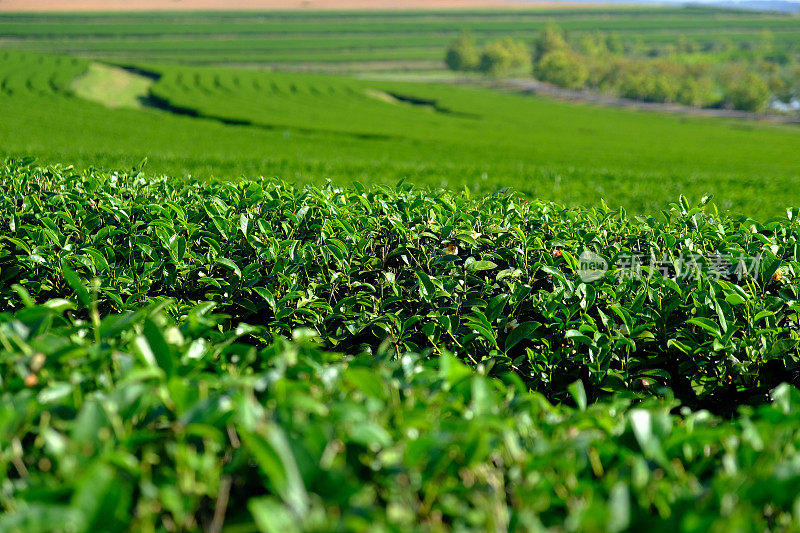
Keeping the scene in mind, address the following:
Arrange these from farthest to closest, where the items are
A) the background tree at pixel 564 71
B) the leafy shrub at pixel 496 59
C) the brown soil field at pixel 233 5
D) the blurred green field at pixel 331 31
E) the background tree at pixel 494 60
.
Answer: the brown soil field at pixel 233 5 < the leafy shrub at pixel 496 59 < the background tree at pixel 494 60 < the blurred green field at pixel 331 31 < the background tree at pixel 564 71

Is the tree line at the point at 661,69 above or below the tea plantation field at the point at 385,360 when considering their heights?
below

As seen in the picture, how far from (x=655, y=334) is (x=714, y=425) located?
1457mm

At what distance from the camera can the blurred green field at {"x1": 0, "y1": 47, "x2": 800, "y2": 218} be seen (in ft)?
46.9

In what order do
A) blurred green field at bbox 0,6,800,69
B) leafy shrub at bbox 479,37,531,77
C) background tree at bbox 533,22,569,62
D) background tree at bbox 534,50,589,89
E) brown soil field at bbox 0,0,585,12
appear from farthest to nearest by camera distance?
brown soil field at bbox 0,0,585,12, background tree at bbox 533,22,569,62, leafy shrub at bbox 479,37,531,77, blurred green field at bbox 0,6,800,69, background tree at bbox 534,50,589,89

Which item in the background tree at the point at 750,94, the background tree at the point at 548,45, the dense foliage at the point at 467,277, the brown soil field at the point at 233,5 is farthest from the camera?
the brown soil field at the point at 233,5

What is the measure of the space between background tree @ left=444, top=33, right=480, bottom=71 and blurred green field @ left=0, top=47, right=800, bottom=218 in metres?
45.4

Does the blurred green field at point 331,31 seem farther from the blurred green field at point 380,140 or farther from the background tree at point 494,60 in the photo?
the blurred green field at point 380,140

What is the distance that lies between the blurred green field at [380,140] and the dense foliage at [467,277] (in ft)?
14.6


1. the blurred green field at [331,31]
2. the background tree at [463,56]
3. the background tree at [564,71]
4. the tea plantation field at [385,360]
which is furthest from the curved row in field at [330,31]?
the tea plantation field at [385,360]

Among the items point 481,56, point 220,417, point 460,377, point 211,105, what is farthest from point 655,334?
point 481,56

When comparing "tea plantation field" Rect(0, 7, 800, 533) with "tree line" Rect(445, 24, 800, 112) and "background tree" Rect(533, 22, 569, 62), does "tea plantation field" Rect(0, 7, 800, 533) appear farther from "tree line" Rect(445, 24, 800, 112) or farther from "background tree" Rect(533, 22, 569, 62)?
"background tree" Rect(533, 22, 569, 62)

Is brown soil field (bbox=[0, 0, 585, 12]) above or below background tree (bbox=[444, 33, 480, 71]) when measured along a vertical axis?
above

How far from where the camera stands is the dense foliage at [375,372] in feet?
3.55

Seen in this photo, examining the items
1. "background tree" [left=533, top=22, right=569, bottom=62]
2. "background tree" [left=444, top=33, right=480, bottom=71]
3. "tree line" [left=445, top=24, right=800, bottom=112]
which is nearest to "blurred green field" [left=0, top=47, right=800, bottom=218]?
"tree line" [left=445, top=24, right=800, bottom=112]
